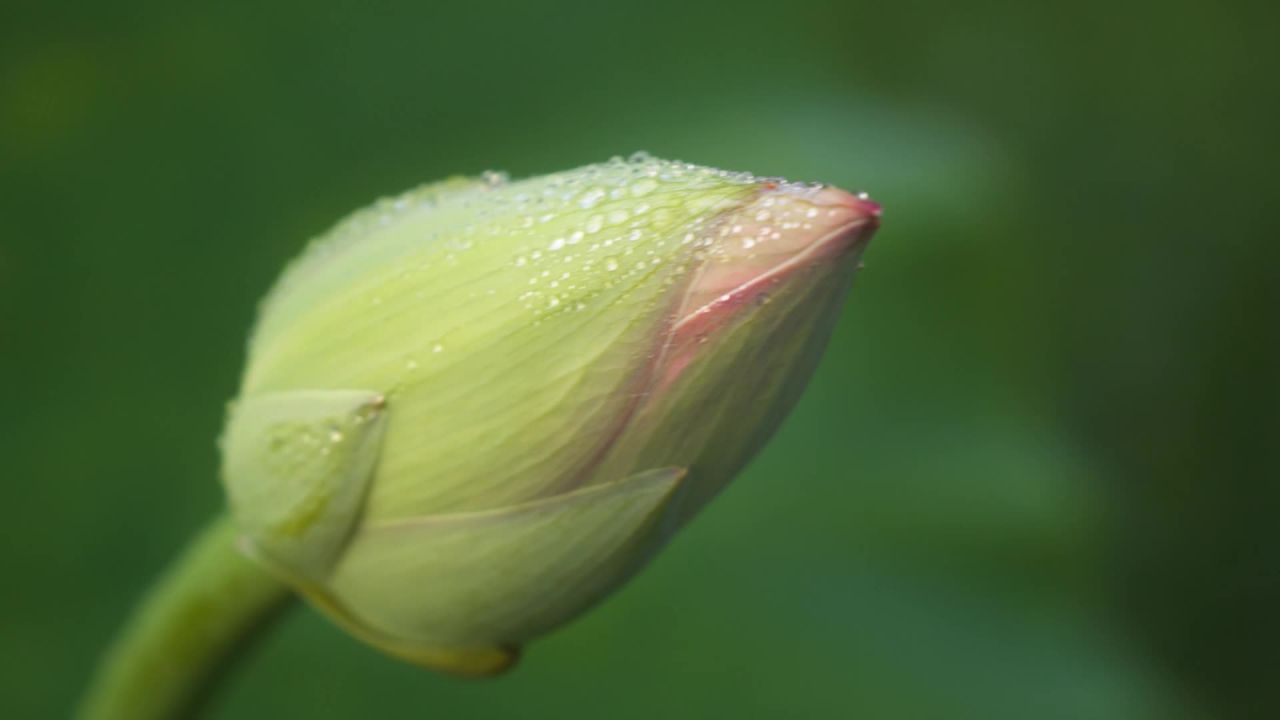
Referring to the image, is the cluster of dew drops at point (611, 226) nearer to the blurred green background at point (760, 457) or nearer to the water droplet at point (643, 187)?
the water droplet at point (643, 187)

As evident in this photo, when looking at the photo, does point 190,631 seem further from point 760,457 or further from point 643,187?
point 760,457

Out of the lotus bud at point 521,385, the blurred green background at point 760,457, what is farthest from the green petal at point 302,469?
the blurred green background at point 760,457

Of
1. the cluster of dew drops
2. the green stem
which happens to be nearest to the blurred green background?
the green stem

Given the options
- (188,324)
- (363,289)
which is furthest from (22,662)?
(363,289)

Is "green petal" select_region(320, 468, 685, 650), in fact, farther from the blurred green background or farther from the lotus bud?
the blurred green background

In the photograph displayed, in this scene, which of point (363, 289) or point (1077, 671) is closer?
point (363, 289)

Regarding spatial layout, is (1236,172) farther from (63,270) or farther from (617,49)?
(63,270)

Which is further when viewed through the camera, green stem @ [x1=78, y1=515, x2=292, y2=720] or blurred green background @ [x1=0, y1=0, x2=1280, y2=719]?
blurred green background @ [x1=0, y1=0, x2=1280, y2=719]
